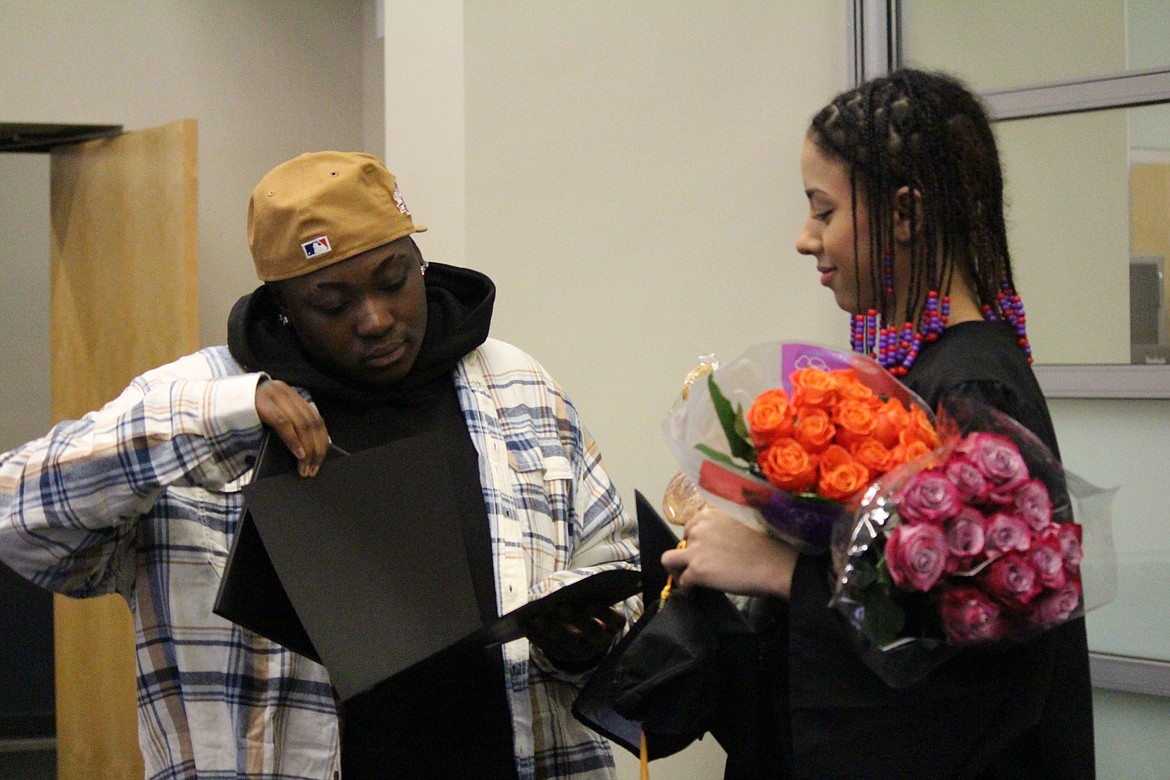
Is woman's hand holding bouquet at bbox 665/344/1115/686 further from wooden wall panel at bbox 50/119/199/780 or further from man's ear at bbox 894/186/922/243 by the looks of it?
wooden wall panel at bbox 50/119/199/780

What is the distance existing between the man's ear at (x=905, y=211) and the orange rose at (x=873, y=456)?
0.31 m

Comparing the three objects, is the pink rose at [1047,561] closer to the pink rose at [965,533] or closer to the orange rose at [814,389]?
the pink rose at [965,533]

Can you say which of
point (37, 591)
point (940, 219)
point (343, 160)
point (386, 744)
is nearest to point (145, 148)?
point (37, 591)

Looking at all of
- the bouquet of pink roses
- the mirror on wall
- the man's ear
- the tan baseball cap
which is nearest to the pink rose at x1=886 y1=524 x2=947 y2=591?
the bouquet of pink roses

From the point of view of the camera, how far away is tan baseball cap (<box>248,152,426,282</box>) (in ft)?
5.20

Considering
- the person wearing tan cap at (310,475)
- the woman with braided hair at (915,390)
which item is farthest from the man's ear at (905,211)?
the person wearing tan cap at (310,475)

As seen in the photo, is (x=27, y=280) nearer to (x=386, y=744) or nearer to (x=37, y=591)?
(x=37, y=591)

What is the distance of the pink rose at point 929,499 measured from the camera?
39.2 inches

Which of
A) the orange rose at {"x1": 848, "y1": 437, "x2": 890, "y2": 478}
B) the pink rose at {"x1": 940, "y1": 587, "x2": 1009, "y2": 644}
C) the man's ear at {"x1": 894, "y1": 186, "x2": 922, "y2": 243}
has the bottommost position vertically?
the pink rose at {"x1": 940, "y1": 587, "x2": 1009, "y2": 644}

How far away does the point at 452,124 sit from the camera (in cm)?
300

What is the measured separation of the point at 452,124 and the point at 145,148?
5.23 feet

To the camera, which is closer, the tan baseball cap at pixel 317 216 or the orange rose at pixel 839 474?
the orange rose at pixel 839 474

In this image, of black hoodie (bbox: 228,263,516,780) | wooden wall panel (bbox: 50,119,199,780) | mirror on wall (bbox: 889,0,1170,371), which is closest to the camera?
black hoodie (bbox: 228,263,516,780)

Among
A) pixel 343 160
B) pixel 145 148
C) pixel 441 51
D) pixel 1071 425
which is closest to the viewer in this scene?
pixel 343 160
